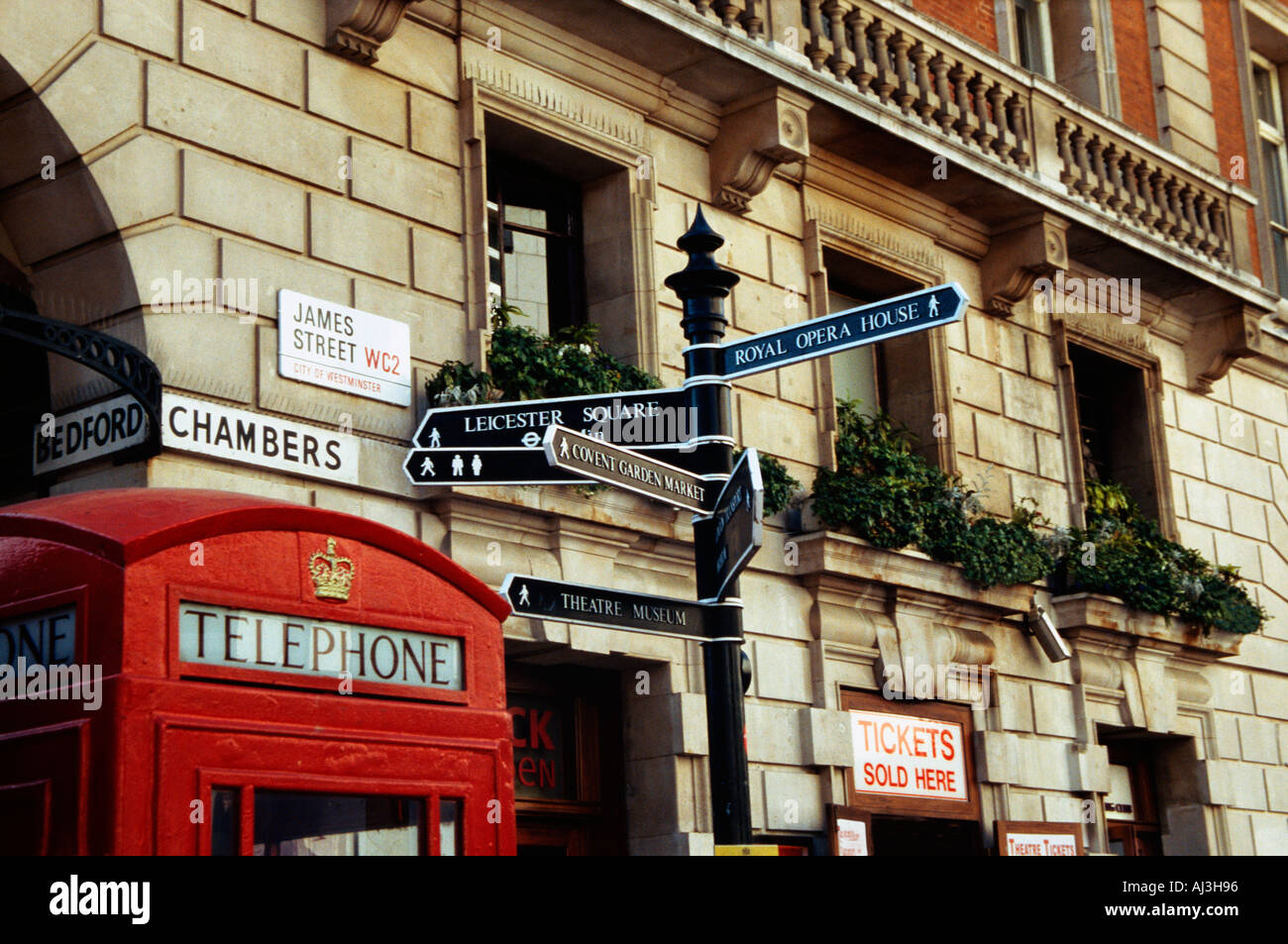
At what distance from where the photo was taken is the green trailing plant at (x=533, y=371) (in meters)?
10.5

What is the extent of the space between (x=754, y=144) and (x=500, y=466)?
6631 millimetres

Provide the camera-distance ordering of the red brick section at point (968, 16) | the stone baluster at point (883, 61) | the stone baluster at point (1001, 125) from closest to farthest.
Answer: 1. the stone baluster at point (883, 61)
2. the stone baluster at point (1001, 125)
3. the red brick section at point (968, 16)

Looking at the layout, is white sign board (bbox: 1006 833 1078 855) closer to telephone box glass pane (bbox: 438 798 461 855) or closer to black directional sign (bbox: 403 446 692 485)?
black directional sign (bbox: 403 446 692 485)

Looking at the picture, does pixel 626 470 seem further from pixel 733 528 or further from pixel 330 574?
pixel 330 574

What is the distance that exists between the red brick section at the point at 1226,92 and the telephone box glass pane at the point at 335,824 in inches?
663

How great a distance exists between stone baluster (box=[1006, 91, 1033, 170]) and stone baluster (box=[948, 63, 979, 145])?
632mm

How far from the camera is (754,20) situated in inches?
502

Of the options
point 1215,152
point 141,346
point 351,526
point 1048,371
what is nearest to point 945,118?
point 1048,371

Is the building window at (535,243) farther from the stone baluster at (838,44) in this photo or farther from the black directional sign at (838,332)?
the black directional sign at (838,332)

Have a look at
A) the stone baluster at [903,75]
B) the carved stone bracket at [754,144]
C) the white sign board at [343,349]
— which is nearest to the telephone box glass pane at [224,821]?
the white sign board at [343,349]

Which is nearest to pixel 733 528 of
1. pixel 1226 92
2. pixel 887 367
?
pixel 887 367

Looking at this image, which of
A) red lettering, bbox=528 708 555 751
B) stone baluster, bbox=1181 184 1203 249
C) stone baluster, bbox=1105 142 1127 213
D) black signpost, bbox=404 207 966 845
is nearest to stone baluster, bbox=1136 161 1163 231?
stone baluster, bbox=1105 142 1127 213

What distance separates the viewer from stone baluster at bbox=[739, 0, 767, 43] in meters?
12.7

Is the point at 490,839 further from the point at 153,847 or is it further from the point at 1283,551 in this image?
the point at 1283,551
